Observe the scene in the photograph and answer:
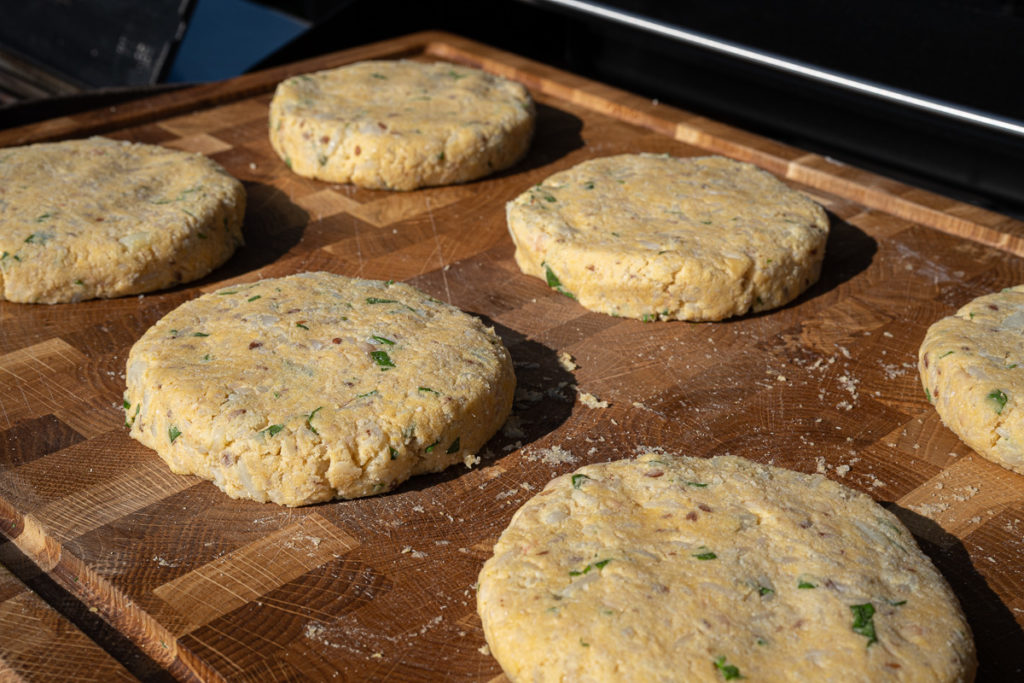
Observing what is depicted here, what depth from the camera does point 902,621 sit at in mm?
1764

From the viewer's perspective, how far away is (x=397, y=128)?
3.47m

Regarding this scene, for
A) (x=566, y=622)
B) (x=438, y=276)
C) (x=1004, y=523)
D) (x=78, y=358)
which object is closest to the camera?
(x=566, y=622)

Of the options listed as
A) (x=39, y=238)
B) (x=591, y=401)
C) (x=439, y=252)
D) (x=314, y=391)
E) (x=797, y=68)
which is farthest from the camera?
(x=797, y=68)

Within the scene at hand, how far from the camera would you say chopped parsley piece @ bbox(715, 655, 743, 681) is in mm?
1641

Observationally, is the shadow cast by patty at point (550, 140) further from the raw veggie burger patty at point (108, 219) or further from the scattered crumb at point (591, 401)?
the scattered crumb at point (591, 401)

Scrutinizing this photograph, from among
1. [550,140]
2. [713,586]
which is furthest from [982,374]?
[550,140]

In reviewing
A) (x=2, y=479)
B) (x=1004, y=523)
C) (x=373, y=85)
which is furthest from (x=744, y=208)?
(x=2, y=479)

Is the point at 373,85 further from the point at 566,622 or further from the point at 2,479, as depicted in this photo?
the point at 566,622

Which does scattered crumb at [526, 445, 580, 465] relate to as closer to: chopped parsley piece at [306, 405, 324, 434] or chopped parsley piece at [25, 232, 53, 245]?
chopped parsley piece at [306, 405, 324, 434]

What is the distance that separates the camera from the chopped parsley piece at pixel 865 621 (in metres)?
1.72

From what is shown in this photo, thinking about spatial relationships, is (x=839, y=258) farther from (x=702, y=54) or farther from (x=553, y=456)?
(x=553, y=456)

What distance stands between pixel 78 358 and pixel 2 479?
49 centimetres

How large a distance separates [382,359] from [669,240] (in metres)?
0.95

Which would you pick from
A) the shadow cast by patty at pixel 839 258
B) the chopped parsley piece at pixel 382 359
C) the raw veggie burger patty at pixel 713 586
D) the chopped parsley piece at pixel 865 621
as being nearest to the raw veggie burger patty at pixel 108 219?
the chopped parsley piece at pixel 382 359
